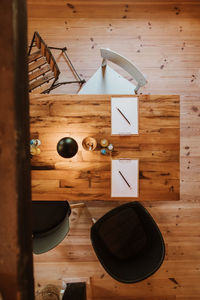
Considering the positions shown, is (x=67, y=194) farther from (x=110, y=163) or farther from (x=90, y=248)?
(x=90, y=248)

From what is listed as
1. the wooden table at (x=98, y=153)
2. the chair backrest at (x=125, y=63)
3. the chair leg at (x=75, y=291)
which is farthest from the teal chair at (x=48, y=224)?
the chair backrest at (x=125, y=63)

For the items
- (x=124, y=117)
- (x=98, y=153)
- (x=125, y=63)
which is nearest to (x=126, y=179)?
(x=98, y=153)

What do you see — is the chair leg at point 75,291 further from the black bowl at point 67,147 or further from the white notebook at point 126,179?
the black bowl at point 67,147

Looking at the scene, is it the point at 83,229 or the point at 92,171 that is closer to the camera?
the point at 92,171

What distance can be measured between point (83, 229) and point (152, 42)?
208cm

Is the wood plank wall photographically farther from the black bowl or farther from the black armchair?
the black bowl

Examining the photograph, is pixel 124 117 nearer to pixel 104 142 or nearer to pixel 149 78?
pixel 104 142

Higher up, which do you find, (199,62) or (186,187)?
(199,62)

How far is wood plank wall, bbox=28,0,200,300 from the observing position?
7.70ft

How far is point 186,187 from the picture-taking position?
2.39 m

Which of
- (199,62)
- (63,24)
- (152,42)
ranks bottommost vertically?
(199,62)

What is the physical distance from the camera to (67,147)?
158 centimetres

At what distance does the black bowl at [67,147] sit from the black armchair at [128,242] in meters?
0.58

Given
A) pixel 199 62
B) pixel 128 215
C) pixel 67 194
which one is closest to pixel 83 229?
pixel 128 215
